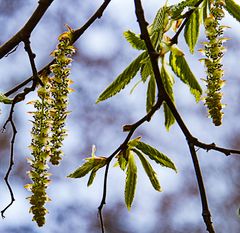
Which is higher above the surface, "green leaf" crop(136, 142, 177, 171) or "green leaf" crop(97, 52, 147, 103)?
"green leaf" crop(97, 52, 147, 103)

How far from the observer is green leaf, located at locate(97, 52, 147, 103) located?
0.89 metres

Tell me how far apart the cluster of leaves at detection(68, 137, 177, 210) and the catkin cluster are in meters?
0.15

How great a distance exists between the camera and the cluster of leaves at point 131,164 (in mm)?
914

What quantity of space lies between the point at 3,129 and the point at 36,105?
14 cm

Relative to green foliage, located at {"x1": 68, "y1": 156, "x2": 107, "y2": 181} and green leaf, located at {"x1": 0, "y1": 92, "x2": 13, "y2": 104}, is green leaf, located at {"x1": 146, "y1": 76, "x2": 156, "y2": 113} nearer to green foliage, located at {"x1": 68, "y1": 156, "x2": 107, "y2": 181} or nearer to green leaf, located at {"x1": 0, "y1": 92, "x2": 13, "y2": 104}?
green foliage, located at {"x1": 68, "y1": 156, "x2": 107, "y2": 181}

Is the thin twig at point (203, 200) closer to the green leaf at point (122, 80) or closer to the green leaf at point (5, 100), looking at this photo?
the green leaf at point (122, 80)

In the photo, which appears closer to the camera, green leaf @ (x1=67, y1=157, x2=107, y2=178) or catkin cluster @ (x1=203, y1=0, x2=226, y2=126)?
catkin cluster @ (x1=203, y1=0, x2=226, y2=126)

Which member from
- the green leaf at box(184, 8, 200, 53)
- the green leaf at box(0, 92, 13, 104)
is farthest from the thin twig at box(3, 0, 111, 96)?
the green leaf at box(184, 8, 200, 53)

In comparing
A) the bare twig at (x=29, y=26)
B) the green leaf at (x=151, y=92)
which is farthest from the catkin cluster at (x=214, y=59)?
the bare twig at (x=29, y=26)

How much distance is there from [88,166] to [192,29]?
276 millimetres

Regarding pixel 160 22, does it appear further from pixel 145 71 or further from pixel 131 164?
pixel 131 164

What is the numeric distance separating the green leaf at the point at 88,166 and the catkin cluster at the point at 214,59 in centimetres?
A: 20

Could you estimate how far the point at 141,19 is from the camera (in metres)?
0.82

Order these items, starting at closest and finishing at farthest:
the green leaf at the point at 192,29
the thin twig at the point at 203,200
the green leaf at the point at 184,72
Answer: the thin twig at the point at 203,200 → the green leaf at the point at 184,72 → the green leaf at the point at 192,29
